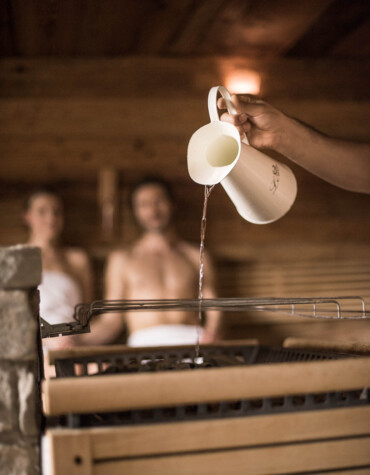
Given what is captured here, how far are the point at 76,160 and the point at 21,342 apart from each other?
3.08 m

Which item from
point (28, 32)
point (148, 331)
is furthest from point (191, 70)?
point (148, 331)

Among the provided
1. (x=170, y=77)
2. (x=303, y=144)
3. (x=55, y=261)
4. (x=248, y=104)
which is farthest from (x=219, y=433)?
(x=170, y=77)

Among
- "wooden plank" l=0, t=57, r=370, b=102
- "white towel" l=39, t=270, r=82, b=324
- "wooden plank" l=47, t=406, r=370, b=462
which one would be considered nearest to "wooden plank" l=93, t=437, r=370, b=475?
"wooden plank" l=47, t=406, r=370, b=462

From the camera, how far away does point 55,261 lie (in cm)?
362

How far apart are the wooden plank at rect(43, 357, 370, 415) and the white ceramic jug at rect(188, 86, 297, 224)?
0.37m

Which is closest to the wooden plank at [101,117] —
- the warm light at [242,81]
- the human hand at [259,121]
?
the warm light at [242,81]

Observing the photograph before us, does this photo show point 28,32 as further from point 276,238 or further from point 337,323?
point 337,323

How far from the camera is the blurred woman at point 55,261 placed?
Answer: 3443 millimetres

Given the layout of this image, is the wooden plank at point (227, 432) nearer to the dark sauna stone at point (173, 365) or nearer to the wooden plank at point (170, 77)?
the dark sauna stone at point (173, 365)

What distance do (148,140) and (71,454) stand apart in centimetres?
327

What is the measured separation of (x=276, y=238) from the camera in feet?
13.5

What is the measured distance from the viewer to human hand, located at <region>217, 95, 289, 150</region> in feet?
4.50

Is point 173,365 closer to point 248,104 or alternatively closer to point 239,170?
point 239,170

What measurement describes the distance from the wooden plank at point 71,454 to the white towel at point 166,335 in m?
2.41
